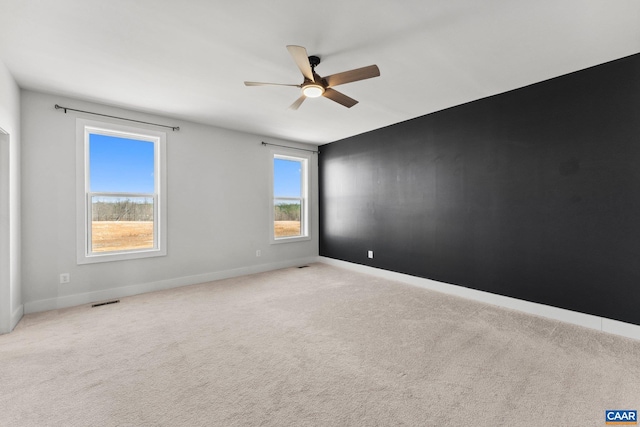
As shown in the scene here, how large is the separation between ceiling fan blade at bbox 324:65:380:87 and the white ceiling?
0.24m

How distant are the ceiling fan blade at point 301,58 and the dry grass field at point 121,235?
10.6ft

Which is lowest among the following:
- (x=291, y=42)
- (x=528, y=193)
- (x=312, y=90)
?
(x=528, y=193)

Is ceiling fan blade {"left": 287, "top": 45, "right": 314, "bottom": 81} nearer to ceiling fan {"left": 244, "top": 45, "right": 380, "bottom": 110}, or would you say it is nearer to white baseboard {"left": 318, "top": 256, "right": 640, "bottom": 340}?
ceiling fan {"left": 244, "top": 45, "right": 380, "bottom": 110}

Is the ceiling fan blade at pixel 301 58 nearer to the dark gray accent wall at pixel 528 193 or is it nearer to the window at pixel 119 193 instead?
the dark gray accent wall at pixel 528 193

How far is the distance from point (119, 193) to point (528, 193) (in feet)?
16.9

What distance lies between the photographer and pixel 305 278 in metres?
4.62

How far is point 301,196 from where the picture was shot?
5855 mm

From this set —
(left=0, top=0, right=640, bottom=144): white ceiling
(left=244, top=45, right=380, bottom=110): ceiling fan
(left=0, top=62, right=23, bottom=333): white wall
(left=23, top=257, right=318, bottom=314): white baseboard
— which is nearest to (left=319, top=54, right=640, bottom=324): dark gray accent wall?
(left=0, top=0, right=640, bottom=144): white ceiling

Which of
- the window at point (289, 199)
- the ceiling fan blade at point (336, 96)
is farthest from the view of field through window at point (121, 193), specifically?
the ceiling fan blade at point (336, 96)

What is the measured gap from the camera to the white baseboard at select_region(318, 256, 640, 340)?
2567 mm

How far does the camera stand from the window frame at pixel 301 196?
5.21m

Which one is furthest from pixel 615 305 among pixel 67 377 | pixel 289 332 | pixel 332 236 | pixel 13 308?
pixel 13 308

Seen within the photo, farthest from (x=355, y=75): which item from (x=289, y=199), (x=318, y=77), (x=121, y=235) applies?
(x=121, y=235)

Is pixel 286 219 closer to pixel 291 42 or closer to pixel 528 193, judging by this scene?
pixel 291 42
